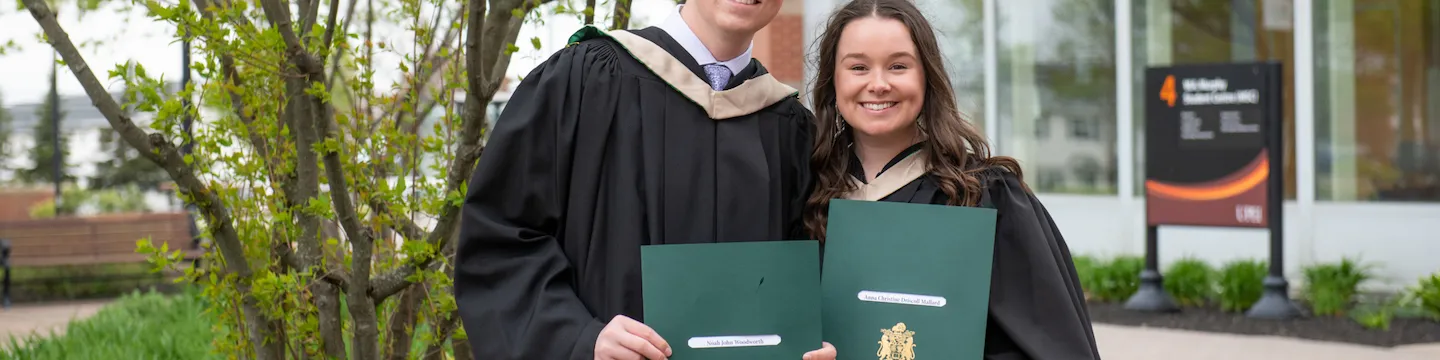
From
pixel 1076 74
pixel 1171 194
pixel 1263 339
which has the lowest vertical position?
pixel 1263 339

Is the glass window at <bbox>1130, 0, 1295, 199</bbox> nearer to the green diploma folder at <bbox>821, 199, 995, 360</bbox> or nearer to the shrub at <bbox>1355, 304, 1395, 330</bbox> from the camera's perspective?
the shrub at <bbox>1355, 304, 1395, 330</bbox>

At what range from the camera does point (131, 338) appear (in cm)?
631

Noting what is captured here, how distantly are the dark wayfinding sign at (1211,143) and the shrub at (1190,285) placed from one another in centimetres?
41

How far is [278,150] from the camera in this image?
3.61 meters

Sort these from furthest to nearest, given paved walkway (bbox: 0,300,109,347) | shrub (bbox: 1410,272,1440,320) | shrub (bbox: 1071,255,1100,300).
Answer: shrub (bbox: 1071,255,1100,300) → paved walkway (bbox: 0,300,109,347) → shrub (bbox: 1410,272,1440,320)

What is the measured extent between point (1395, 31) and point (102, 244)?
32.8ft

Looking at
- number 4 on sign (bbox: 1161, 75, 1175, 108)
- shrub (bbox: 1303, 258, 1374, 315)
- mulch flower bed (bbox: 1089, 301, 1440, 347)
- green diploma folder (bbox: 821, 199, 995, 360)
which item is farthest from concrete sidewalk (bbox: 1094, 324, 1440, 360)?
green diploma folder (bbox: 821, 199, 995, 360)

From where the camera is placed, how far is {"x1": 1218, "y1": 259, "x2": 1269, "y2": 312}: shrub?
328 inches

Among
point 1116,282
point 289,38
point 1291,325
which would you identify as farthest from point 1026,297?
point 1116,282

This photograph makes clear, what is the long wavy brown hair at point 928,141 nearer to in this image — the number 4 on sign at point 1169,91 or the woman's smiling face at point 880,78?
the woman's smiling face at point 880,78

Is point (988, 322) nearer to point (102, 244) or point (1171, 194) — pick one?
point (1171, 194)

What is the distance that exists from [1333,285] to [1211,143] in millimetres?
1114

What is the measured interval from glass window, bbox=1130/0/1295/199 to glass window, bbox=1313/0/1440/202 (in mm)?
222

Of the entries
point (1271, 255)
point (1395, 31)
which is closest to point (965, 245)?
point (1271, 255)
